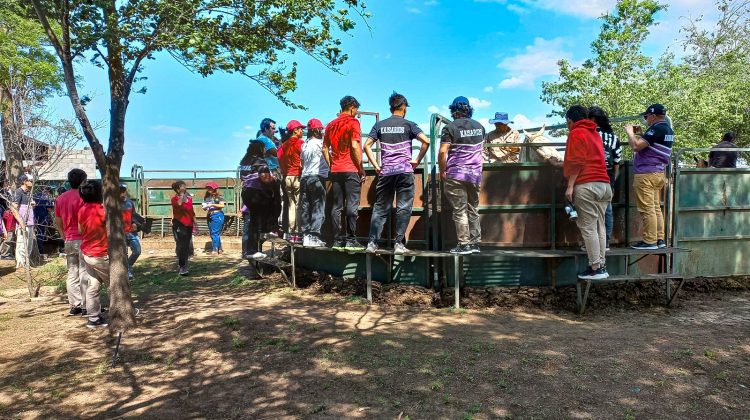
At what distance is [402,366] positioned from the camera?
408 cm

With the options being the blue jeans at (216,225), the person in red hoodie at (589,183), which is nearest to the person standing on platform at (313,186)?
the person in red hoodie at (589,183)

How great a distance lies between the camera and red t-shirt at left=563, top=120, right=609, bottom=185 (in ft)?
17.5

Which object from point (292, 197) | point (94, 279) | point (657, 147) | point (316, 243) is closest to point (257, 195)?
point (292, 197)

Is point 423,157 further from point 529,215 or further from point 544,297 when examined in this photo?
point 544,297

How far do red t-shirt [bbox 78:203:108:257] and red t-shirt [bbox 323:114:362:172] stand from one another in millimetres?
2911

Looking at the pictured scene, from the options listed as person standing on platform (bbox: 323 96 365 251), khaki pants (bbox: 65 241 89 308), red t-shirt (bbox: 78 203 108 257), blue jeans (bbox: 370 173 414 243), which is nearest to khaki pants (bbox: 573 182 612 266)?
blue jeans (bbox: 370 173 414 243)

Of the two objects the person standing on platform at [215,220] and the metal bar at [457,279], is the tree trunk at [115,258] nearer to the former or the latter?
the metal bar at [457,279]

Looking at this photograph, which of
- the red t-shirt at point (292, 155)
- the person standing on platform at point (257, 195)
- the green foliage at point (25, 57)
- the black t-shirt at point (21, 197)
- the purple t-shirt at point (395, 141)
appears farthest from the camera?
the green foliage at point (25, 57)

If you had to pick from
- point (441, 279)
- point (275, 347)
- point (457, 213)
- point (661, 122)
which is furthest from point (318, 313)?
point (661, 122)

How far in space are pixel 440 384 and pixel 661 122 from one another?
4.62 metres

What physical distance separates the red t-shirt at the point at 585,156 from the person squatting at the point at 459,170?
1 centimetres

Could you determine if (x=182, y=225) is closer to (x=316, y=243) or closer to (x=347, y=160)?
(x=316, y=243)

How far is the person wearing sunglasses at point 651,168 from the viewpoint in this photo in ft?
19.4

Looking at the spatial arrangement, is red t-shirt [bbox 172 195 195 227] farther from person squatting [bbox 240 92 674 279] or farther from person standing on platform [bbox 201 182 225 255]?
person squatting [bbox 240 92 674 279]
